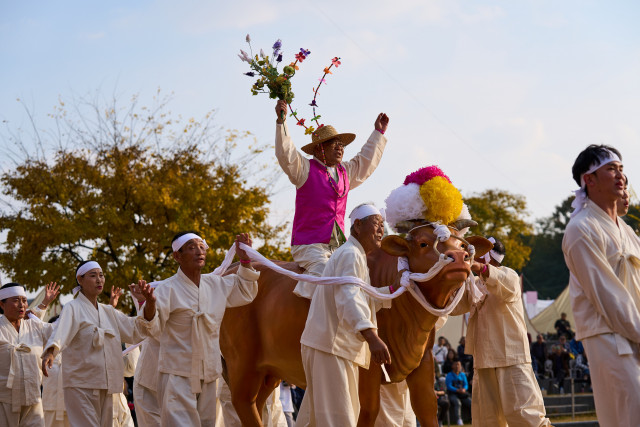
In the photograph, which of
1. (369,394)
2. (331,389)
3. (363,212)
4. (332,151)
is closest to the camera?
(331,389)

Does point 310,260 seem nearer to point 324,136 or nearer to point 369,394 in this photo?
point 324,136

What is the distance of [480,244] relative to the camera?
8422mm

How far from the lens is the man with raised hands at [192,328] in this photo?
28.7 feet

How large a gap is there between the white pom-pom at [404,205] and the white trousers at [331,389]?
1.60 metres

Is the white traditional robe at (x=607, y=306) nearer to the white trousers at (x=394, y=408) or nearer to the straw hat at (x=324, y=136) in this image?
the white trousers at (x=394, y=408)

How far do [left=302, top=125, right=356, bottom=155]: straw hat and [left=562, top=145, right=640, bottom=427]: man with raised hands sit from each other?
359 centimetres

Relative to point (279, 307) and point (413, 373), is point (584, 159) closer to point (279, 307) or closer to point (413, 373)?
point (413, 373)

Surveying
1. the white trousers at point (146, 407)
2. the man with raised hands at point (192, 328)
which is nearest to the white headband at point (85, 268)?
the white trousers at point (146, 407)

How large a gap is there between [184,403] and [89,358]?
198 cm

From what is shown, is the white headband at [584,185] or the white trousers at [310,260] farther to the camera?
the white trousers at [310,260]

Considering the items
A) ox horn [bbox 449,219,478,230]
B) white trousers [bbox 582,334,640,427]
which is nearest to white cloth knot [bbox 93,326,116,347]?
ox horn [bbox 449,219,478,230]

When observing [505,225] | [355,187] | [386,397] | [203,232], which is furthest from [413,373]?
[505,225]

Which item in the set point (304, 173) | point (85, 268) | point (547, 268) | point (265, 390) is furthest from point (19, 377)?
point (547, 268)

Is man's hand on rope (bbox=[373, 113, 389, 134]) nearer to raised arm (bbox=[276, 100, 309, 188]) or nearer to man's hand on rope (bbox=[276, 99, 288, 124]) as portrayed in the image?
raised arm (bbox=[276, 100, 309, 188])
